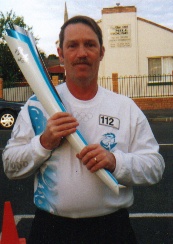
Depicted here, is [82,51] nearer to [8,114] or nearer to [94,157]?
[94,157]

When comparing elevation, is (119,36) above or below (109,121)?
above

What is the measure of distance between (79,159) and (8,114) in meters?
14.4

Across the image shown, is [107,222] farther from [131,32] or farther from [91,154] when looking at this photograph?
[131,32]

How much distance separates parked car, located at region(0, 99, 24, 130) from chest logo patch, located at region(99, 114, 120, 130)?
14.2 m

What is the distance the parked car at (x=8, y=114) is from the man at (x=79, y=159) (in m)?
14.1

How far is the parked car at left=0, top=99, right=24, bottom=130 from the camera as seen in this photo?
16.1 meters

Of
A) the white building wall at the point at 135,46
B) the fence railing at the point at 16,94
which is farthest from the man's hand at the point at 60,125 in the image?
the fence railing at the point at 16,94

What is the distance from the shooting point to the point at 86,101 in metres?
2.17

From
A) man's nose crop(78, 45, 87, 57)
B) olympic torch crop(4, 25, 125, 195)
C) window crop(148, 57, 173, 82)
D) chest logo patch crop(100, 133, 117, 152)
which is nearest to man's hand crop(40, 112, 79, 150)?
olympic torch crop(4, 25, 125, 195)

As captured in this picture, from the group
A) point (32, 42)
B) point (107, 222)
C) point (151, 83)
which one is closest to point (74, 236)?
point (107, 222)

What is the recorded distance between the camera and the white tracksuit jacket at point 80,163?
2.07 m

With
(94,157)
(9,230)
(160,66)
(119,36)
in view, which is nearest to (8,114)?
(9,230)

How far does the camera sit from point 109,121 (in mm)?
2139

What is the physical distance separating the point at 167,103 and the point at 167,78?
110 inches
